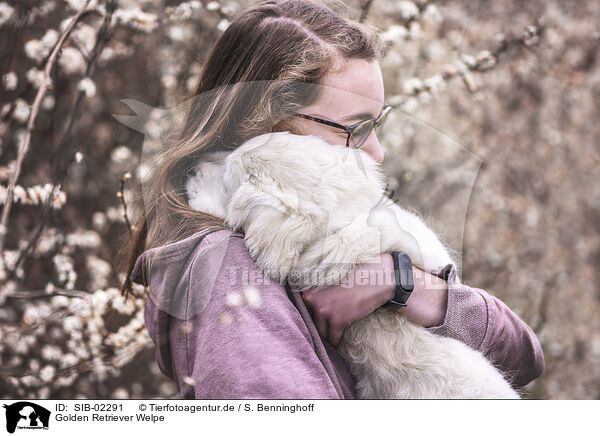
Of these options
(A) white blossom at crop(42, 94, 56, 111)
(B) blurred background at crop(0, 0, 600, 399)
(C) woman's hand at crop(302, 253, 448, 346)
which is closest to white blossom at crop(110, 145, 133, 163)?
(B) blurred background at crop(0, 0, 600, 399)

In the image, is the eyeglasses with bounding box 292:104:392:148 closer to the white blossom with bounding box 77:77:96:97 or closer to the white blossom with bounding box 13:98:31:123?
the white blossom with bounding box 77:77:96:97

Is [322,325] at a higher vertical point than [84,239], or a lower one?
higher

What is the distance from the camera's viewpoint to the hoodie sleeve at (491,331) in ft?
2.63

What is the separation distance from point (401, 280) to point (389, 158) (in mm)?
1729

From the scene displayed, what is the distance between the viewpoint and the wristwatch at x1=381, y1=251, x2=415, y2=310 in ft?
2.36

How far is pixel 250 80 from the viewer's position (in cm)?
88

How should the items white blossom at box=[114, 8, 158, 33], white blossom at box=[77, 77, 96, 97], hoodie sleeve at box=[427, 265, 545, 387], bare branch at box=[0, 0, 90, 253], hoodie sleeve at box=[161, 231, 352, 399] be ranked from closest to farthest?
hoodie sleeve at box=[161, 231, 352, 399] < hoodie sleeve at box=[427, 265, 545, 387] < bare branch at box=[0, 0, 90, 253] < white blossom at box=[77, 77, 96, 97] < white blossom at box=[114, 8, 158, 33]

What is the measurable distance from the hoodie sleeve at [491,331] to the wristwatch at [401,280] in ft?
0.29

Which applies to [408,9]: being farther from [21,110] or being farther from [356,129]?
[21,110]

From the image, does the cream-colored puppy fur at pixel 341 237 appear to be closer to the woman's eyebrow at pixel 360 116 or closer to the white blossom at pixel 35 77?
the woman's eyebrow at pixel 360 116
